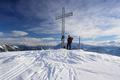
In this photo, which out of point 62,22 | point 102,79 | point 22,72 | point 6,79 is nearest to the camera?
point 6,79

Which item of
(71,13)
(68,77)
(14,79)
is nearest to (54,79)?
(68,77)

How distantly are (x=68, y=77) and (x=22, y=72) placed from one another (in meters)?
2.15

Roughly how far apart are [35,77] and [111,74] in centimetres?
365

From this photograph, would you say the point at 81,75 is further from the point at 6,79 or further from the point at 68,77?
the point at 6,79

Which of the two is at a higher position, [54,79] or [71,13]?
[71,13]

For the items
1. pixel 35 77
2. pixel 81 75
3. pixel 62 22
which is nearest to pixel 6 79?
pixel 35 77

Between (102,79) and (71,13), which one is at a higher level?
(71,13)

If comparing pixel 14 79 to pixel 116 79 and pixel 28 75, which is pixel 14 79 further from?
pixel 116 79

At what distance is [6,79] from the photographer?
207 inches

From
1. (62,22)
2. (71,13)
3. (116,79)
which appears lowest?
(116,79)

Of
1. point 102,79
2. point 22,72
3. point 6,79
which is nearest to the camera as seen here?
point 6,79

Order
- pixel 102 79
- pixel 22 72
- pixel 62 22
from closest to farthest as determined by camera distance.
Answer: pixel 102 79 < pixel 22 72 < pixel 62 22

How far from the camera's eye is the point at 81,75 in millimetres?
6020

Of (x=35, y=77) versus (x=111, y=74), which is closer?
(x=35, y=77)
